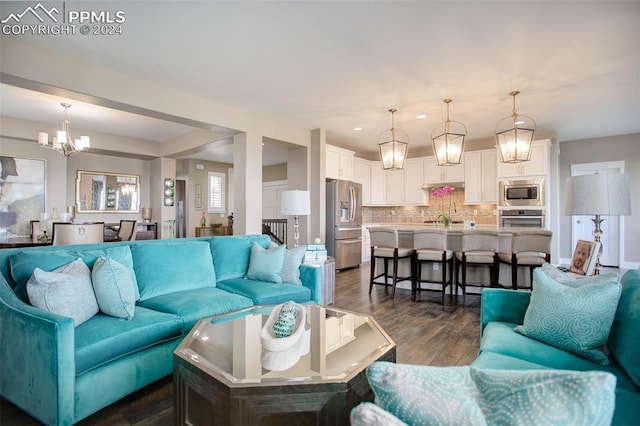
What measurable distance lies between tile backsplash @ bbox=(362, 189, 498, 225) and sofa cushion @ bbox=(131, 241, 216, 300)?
536 centimetres

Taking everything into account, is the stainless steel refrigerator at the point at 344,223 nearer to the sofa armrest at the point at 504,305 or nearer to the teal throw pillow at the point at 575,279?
the sofa armrest at the point at 504,305

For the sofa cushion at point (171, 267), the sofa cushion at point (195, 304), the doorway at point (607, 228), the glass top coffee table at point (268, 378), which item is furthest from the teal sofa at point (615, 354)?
the doorway at point (607, 228)

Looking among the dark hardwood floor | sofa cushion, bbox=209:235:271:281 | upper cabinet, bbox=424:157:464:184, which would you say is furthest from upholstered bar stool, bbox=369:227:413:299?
upper cabinet, bbox=424:157:464:184

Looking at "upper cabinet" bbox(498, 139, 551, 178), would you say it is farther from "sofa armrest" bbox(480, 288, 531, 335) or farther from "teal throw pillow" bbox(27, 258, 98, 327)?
"teal throw pillow" bbox(27, 258, 98, 327)

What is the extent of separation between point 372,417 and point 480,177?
22.3ft

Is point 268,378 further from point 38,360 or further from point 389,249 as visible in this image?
point 389,249

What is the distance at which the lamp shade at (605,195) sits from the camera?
2.10m

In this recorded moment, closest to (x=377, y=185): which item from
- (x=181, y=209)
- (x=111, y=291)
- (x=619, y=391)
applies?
(x=181, y=209)

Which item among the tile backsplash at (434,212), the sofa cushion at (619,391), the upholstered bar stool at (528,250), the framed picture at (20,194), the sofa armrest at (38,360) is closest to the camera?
the sofa cushion at (619,391)

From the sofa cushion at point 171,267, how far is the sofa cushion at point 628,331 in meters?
2.78

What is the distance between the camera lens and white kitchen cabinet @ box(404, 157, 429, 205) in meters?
7.29

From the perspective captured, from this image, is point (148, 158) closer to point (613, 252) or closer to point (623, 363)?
point (623, 363)

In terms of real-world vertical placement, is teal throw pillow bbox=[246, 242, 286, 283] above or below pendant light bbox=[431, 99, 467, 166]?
below

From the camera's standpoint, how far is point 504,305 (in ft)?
6.80
